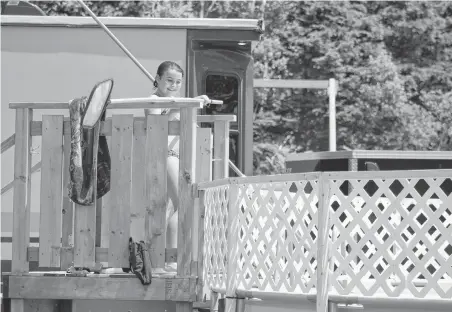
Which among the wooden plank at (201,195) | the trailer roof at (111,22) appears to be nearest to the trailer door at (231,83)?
the trailer roof at (111,22)

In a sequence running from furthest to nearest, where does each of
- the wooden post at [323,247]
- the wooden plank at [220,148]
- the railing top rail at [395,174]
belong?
the wooden plank at [220,148], the wooden post at [323,247], the railing top rail at [395,174]

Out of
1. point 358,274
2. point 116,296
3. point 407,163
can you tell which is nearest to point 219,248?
point 116,296

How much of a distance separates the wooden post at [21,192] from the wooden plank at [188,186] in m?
1.10

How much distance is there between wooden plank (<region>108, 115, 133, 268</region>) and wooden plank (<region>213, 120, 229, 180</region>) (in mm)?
971

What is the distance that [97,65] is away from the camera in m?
10.8

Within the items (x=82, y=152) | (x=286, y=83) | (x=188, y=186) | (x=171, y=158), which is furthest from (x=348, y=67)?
(x=82, y=152)

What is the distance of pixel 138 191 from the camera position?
26.7ft

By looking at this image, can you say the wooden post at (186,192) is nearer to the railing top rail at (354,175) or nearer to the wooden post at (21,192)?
the railing top rail at (354,175)

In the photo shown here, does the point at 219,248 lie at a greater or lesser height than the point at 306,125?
lesser

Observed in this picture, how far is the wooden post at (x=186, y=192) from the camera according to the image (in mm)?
8065

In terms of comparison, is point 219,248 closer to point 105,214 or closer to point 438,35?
point 105,214

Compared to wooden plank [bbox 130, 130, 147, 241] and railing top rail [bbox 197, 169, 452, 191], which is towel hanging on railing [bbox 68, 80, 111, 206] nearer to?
wooden plank [bbox 130, 130, 147, 241]

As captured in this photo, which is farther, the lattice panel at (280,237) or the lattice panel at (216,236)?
the lattice panel at (216,236)

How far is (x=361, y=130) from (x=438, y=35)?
2664mm
